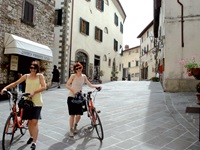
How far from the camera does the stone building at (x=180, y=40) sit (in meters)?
9.91

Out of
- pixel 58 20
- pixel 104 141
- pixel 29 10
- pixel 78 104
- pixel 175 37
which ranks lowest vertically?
pixel 104 141

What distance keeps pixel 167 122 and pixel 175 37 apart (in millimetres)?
6609

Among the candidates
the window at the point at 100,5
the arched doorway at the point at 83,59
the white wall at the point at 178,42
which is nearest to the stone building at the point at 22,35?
the arched doorway at the point at 83,59

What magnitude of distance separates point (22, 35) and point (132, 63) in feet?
124

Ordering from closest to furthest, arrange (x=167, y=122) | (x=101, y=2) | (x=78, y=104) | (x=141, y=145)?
1. (x=141, y=145)
2. (x=78, y=104)
3. (x=167, y=122)
4. (x=101, y=2)

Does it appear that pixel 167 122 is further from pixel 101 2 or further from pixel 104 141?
pixel 101 2

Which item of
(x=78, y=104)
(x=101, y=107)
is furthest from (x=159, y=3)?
(x=78, y=104)

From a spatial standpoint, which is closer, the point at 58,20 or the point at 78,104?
the point at 78,104

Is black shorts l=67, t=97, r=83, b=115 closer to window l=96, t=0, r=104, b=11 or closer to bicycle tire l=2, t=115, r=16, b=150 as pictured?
bicycle tire l=2, t=115, r=16, b=150

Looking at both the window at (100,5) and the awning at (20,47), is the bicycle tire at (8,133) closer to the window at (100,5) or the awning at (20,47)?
the awning at (20,47)

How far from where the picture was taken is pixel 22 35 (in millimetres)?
10250

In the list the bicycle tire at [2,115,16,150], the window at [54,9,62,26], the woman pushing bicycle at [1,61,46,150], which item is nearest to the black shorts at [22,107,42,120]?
the woman pushing bicycle at [1,61,46,150]

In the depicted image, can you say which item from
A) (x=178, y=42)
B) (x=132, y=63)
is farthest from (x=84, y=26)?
(x=132, y=63)

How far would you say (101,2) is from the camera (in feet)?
72.1
